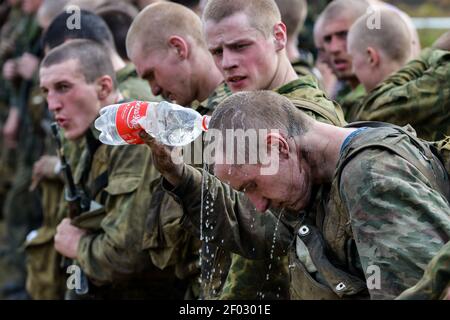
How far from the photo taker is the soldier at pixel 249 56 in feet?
19.7

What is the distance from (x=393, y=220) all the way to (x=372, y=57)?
3420 millimetres

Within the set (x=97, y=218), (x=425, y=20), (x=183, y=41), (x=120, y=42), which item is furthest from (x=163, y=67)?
(x=425, y=20)

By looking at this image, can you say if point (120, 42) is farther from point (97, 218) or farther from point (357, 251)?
point (357, 251)

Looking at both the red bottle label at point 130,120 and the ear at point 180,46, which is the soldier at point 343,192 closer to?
the red bottle label at point 130,120

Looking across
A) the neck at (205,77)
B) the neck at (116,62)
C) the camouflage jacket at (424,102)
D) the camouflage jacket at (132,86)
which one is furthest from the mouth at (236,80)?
the neck at (116,62)

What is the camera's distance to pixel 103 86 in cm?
741

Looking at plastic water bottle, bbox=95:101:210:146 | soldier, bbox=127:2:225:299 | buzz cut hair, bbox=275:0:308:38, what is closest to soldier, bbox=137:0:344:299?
plastic water bottle, bbox=95:101:210:146

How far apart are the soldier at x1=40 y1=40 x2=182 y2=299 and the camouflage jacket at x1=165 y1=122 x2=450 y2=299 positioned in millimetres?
1956

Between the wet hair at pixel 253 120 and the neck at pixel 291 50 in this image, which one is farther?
the neck at pixel 291 50

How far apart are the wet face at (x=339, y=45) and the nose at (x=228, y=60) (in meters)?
2.56

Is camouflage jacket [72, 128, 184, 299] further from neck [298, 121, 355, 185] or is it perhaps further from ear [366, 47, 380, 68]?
neck [298, 121, 355, 185]

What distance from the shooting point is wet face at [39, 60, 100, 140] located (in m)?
7.38

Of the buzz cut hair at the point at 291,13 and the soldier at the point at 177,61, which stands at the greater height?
the buzz cut hair at the point at 291,13

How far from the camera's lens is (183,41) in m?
6.80
